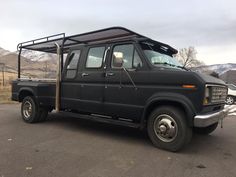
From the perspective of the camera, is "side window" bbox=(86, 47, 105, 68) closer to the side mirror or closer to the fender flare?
the side mirror


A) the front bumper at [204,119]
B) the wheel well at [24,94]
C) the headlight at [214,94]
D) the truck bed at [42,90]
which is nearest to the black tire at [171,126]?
the front bumper at [204,119]

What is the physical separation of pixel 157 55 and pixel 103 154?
8.40 ft

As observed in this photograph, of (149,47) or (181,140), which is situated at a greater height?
(149,47)

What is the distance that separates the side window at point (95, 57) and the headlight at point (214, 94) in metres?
2.63

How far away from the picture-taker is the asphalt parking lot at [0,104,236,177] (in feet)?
13.5

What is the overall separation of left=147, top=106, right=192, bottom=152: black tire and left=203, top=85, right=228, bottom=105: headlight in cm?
57

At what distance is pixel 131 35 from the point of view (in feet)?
22.0

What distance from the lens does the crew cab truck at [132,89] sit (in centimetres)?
499

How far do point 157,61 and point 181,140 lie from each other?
182cm

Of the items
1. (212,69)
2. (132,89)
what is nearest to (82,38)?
(132,89)

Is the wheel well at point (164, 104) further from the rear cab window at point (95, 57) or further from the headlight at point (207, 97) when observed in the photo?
the rear cab window at point (95, 57)

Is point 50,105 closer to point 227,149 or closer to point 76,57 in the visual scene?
point 76,57

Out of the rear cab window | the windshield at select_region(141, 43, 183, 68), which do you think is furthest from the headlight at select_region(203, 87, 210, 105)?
the rear cab window

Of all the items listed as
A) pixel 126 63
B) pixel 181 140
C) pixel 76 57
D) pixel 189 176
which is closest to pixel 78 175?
pixel 189 176
